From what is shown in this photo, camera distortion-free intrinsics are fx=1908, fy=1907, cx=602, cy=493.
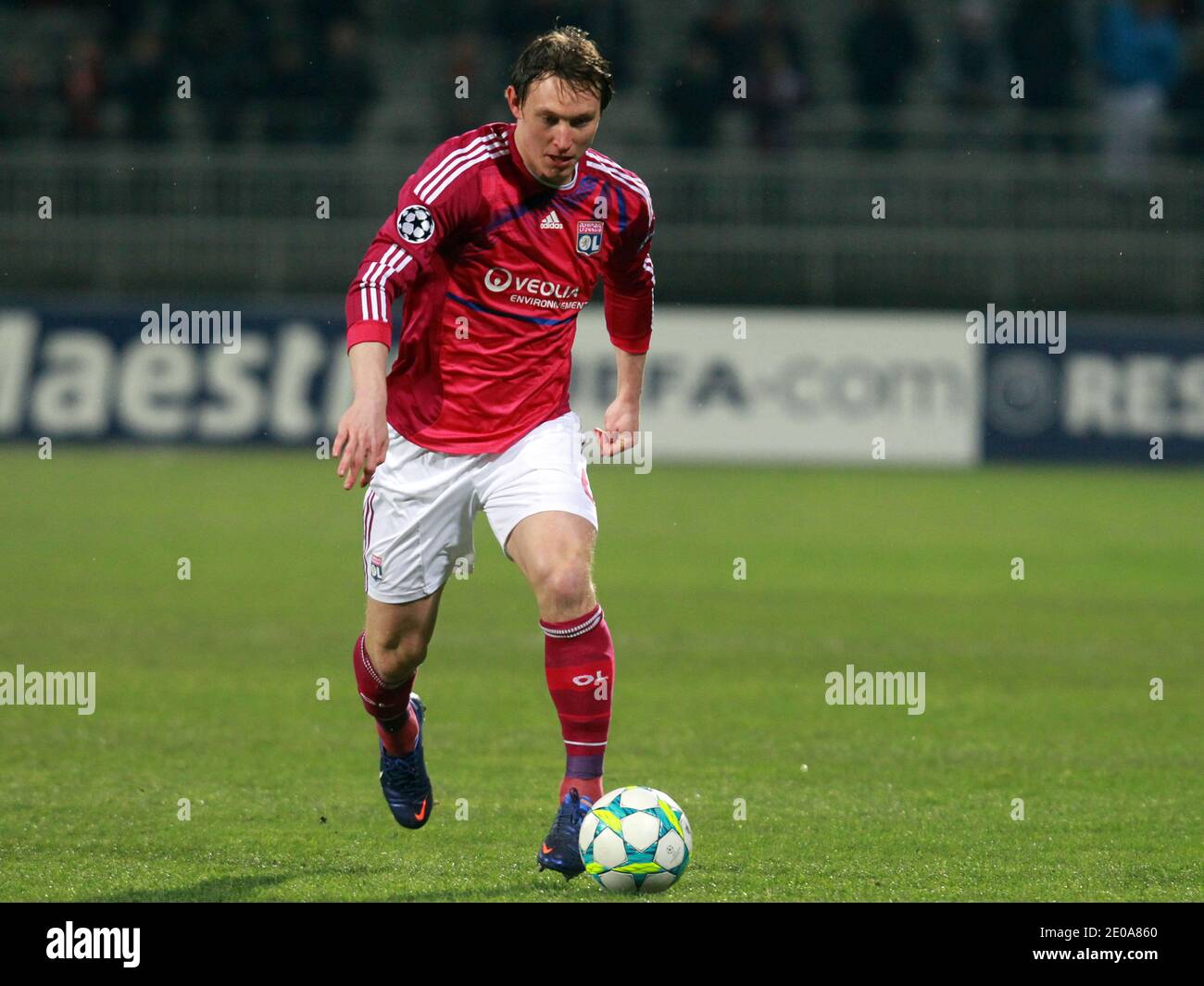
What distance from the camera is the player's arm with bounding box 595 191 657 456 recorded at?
6.10 m

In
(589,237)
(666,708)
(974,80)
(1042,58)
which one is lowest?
(666,708)

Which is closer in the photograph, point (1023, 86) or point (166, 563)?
point (166, 563)

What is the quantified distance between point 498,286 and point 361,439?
96 cm

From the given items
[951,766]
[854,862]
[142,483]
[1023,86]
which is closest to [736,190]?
[1023,86]

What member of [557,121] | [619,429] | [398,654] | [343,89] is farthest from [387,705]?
[343,89]

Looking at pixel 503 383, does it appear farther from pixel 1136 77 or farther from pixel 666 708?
pixel 1136 77

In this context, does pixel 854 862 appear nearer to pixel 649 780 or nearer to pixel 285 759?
pixel 649 780

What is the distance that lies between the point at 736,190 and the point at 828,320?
1.88 m

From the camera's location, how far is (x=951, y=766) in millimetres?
7230

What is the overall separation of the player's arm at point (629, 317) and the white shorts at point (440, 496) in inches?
9.0

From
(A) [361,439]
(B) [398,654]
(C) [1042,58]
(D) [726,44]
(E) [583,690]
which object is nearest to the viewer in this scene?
(A) [361,439]

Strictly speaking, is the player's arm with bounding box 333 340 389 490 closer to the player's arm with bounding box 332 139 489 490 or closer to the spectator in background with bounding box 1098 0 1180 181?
the player's arm with bounding box 332 139 489 490

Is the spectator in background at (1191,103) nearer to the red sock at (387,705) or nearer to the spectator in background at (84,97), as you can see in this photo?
the spectator in background at (84,97)

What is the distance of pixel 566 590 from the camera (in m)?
5.54
